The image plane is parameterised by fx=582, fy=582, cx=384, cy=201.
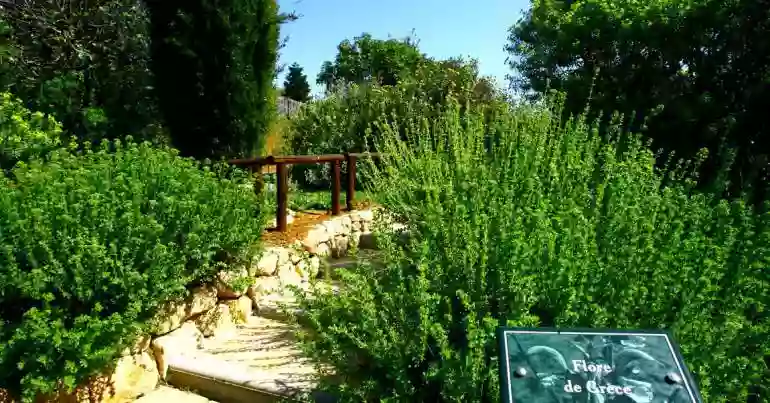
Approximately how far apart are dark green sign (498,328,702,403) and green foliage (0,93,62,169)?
411cm

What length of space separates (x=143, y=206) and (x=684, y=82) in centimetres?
412

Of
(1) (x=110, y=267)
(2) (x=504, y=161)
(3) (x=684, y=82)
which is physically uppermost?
(3) (x=684, y=82)

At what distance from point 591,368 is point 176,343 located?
2688 millimetres

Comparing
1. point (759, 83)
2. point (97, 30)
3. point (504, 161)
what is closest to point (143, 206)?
point (504, 161)

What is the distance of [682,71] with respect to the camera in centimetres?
471

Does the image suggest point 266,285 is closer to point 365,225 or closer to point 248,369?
point 248,369

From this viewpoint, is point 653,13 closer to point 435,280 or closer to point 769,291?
point 769,291

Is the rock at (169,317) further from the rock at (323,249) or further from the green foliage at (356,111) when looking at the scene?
the green foliage at (356,111)

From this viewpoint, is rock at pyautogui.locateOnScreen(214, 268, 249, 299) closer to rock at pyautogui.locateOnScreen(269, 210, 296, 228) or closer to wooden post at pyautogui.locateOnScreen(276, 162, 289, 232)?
wooden post at pyautogui.locateOnScreen(276, 162, 289, 232)

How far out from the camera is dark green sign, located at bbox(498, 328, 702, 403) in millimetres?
1628

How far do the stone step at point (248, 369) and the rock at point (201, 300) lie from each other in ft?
0.72

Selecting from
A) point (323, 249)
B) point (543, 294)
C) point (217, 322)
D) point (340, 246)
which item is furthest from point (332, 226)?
point (543, 294)

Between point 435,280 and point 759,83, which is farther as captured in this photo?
point 759,83

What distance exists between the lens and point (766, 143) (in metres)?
4.11
